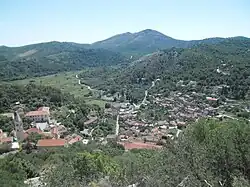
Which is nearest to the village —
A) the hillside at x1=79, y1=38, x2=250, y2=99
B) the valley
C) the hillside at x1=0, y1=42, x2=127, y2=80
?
the valley

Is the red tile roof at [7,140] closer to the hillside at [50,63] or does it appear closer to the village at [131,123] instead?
the village at [131,123]

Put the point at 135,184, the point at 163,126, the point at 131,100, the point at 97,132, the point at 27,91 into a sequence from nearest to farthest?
the point at 135,184, the point at 97,132, the point at 163,126, the point at 27,91, the point at 131,100

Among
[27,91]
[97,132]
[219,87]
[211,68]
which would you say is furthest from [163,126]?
[211,68]

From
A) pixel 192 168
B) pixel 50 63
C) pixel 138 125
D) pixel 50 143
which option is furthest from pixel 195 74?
pixel 50 63

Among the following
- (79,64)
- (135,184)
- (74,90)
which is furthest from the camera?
(79,64)

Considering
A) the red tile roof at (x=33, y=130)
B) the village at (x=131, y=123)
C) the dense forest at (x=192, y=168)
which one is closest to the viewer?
the dense forest at (x=192, y=168)

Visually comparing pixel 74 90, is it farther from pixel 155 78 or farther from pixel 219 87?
pixel 219 87

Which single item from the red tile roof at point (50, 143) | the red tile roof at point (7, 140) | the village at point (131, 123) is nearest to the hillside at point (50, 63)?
the village at point (131, 123)

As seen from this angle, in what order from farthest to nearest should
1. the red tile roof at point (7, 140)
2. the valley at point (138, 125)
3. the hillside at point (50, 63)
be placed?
the hillside at point (50, 63)
the red tile roof at point (7, 140)
the valley at point (138, 125)
